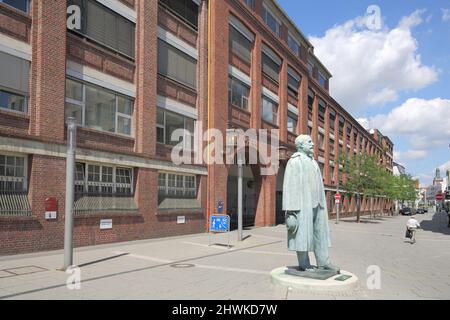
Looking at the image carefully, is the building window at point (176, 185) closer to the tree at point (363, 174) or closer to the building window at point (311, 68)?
the building window at point (311, 68)

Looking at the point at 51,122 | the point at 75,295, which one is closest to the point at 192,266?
the point at 75,295

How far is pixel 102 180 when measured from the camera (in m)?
16.1

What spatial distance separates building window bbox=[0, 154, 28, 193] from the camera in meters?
12.5

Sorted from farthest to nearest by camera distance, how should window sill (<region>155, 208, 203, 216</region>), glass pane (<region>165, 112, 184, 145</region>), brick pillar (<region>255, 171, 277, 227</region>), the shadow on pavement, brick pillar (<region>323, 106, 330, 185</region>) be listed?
brick pillar (<region>323, 106, 330, 185</region>) → the shadow on pavement → brick pillar (<region>255, 171, 277, 227</region>) → glass pane (<region>165, 112, 184, 145</region>) → window sill (<region>155, 208, 203, 216</region>)

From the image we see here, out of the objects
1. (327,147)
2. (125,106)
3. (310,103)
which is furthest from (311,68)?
(125,106)

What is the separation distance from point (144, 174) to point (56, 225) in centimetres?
492

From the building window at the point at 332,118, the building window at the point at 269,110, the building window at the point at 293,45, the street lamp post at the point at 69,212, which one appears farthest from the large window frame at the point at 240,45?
A: the building window at the point at 332,118

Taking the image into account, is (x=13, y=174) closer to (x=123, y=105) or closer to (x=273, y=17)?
(x=123, y=105)

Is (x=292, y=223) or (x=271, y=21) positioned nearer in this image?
(x=292, y=223)

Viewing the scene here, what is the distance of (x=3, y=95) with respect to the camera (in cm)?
1279

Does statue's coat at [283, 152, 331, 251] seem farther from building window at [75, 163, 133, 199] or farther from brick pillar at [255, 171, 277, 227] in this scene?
brick pillar at [255, 171, 277, 227]

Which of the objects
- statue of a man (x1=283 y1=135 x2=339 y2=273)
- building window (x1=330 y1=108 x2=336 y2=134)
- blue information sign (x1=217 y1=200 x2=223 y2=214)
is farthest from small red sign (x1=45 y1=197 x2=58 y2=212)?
building window (x1=330 y1=108 x2=336 y2=134)

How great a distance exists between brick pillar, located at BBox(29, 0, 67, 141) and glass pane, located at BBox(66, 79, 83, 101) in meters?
0.55

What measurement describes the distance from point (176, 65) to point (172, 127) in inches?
117
